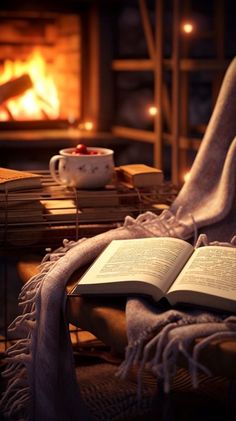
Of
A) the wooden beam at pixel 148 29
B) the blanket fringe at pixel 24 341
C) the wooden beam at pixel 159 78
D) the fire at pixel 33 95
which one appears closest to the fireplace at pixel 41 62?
the fire at pixel 33 95

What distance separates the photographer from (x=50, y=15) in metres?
3.69

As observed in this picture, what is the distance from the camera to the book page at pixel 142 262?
120 cm

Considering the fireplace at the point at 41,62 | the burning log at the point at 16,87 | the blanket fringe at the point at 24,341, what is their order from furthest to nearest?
1. the fireplace at the point at 41,62
2. the burning log at the point at 16,87
3. the blanket fringe at the point at 24,341

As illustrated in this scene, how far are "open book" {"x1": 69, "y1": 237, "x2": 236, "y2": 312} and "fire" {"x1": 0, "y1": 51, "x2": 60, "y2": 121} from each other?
241 cm

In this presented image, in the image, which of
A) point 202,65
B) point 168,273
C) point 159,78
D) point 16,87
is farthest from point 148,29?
point 168,273

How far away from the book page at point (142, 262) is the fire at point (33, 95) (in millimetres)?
2376

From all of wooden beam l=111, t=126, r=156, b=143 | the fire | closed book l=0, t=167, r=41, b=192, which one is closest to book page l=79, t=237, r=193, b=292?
closed book l=0, t=167, r=41, b=192

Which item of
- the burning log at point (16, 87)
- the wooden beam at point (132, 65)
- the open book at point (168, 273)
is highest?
the wooden beam at point (132, 65)

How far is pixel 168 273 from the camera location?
1.22 metres

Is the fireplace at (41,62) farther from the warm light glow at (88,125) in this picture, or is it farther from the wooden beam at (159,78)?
the wooden beam at (159,78)

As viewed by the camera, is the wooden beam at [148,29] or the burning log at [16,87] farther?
the wooden beam at [148,29]

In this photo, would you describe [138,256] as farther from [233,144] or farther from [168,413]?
[233,144]

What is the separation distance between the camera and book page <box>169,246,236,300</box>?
1.14 metres

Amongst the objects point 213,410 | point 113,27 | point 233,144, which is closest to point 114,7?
point 113,27
